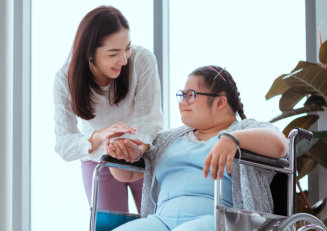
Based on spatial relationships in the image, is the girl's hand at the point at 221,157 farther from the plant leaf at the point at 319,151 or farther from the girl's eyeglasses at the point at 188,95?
the plant leaf at the point at 319,151

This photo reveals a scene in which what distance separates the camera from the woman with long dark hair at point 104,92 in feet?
5.87

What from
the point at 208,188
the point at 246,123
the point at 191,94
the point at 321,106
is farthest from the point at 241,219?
the point at 321,106

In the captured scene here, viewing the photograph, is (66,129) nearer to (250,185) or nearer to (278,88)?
(250,185)

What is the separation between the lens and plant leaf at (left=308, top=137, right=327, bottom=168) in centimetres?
207

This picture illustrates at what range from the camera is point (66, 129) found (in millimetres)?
1873

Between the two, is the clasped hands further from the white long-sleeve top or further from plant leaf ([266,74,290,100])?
plant leaf ([266,74,290,100])

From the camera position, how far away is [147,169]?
5.73 ft

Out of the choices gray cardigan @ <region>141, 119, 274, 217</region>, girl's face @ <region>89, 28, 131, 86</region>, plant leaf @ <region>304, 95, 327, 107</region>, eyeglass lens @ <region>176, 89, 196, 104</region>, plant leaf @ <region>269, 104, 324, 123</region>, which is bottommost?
gray cardigan @ <region>141, 119, 274, 217</region>

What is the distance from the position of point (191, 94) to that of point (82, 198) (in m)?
1.62

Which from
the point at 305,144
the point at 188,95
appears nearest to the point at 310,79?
the point at 305,144

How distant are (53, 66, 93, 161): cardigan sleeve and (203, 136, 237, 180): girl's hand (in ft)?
2.10

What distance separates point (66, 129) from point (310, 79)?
3.30 ft
